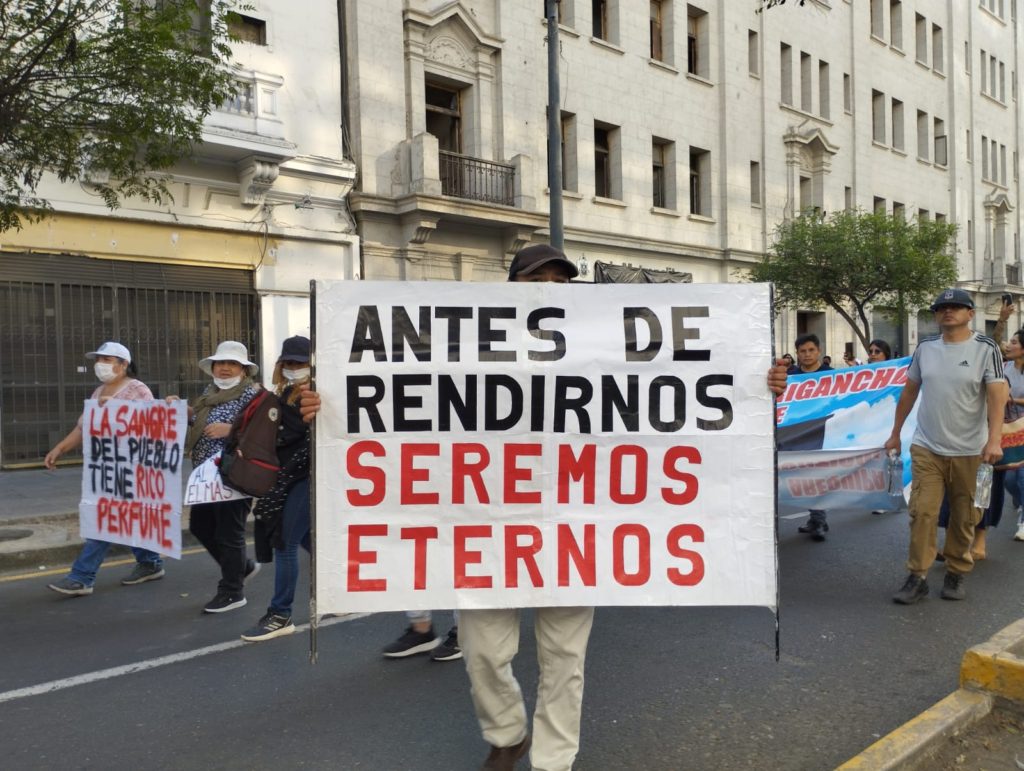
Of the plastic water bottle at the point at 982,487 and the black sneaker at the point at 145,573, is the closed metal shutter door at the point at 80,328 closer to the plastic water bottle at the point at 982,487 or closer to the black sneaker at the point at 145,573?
the black sneaker at the point at 145,573

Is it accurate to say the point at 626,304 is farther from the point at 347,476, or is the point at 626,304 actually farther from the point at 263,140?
the point at 263,140

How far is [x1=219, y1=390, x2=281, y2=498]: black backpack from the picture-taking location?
4.81 metres

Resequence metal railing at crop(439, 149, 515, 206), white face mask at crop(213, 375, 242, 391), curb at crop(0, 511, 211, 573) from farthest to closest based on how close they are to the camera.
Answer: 1. metal railing at crop(439, 149, 515, 206)
2. curb at crop(0, 511, 211, 573)
3. white face mask at crop(213, 375, 242, 391)

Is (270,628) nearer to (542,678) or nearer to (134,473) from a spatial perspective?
(134,473)

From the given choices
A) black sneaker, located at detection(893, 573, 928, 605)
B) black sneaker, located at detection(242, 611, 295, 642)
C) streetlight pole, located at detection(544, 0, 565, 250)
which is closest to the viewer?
black sneaker, located at detection(242, 611, 295, 642)

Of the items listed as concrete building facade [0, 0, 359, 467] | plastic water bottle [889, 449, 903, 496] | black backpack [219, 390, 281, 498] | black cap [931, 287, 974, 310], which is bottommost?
plastic water bottle [889, 449, 903, 496]

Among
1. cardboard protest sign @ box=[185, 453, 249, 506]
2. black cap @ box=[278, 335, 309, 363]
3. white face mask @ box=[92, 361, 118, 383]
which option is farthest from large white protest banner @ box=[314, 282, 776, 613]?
white face mask @ box=[92, 361, 118, 383]

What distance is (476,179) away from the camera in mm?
17656

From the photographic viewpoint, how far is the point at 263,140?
45.1ft

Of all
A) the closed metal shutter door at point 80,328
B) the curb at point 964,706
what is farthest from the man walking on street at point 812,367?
the closed metal shutter door at point 80,328

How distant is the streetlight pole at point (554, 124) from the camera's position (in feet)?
38.5

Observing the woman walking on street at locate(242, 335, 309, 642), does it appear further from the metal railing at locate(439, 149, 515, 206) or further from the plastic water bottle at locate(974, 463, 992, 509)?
the metal railing at locate(439, 149, 515, 206)

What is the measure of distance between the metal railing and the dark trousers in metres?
12.3

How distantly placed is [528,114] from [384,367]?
1649cm
